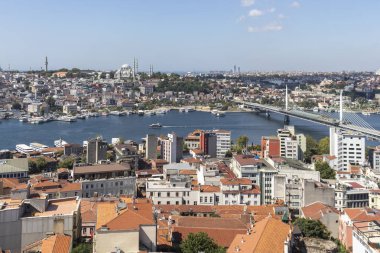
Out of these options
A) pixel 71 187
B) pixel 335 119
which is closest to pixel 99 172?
pixel 71 187

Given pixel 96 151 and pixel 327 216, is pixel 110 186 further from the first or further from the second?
pixel 327 216

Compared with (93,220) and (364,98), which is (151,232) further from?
(364,98)

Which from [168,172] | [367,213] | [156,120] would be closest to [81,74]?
[156,120]

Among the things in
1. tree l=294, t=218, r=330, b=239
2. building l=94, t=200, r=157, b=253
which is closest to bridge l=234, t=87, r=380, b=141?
tree l=294, t=218, r=330, b=239

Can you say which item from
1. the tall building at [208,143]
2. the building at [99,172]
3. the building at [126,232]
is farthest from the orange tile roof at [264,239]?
the tall building at [208,143]

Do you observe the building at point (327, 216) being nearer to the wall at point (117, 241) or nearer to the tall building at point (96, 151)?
the wall at point (117, 241)

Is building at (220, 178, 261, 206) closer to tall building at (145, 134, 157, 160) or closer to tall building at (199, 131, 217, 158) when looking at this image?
tall building at (145, 134, 157, 160)
